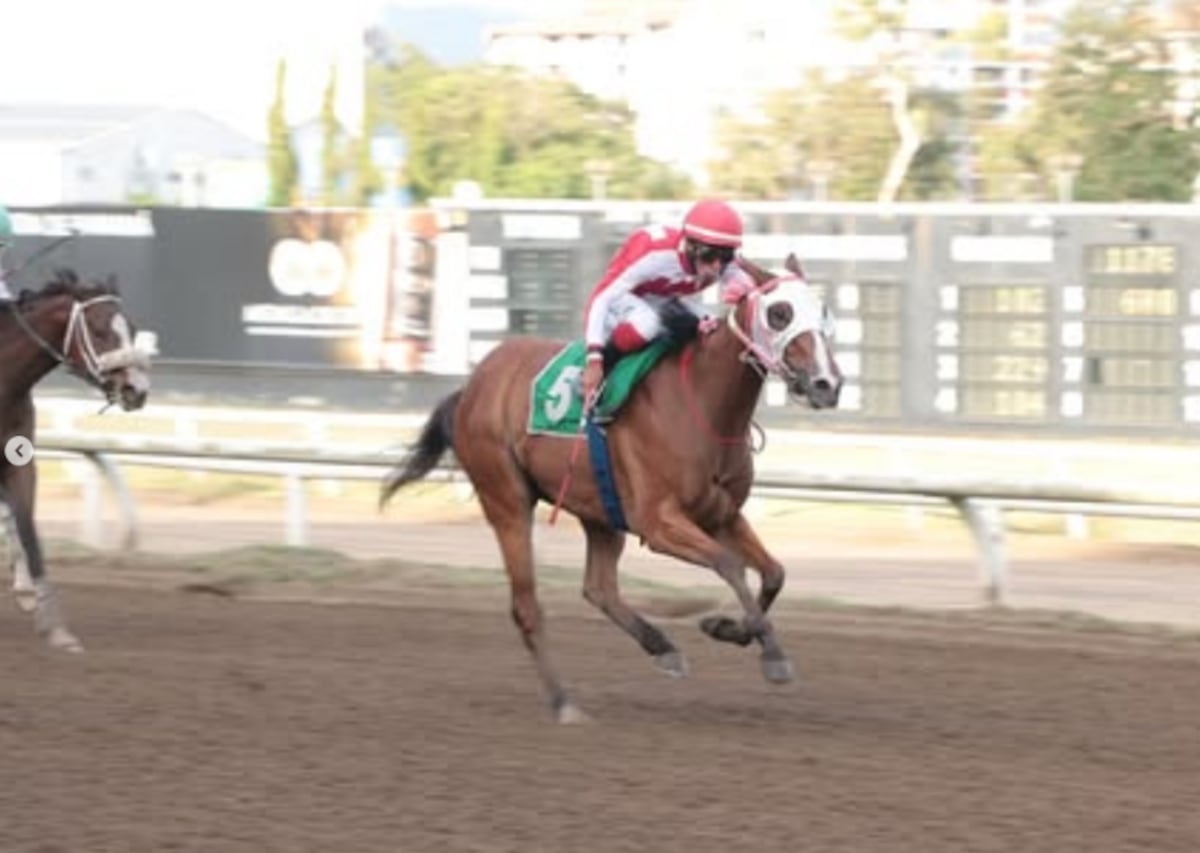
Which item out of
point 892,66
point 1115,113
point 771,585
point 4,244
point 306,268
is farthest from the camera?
point 892,66

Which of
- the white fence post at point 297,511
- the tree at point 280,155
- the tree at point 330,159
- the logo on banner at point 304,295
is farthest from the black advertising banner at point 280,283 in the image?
the tree at point 330,159

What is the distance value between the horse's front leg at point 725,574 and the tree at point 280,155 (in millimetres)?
48167

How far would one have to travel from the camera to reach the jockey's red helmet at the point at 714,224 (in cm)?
844

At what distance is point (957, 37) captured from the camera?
57.6 metres

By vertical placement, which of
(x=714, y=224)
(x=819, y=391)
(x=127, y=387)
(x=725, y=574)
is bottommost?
(x=725, y=574)

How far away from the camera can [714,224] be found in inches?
332

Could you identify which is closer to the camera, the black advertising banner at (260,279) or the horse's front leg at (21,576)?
the horse's front leg at (21,576)

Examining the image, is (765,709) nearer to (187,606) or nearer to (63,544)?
(187,606)

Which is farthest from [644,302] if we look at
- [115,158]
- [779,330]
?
[115,158]

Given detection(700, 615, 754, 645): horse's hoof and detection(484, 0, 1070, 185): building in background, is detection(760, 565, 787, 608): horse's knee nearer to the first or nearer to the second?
detection(700, 615, 754, 645): horse's hoof

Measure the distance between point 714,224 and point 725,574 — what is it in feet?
3.72

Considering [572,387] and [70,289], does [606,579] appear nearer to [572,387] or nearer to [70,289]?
[572,387]

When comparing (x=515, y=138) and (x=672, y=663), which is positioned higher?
(x=672, y=663)

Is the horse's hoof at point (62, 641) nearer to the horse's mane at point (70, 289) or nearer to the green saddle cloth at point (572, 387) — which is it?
the horse's mane at point (70, 289)
